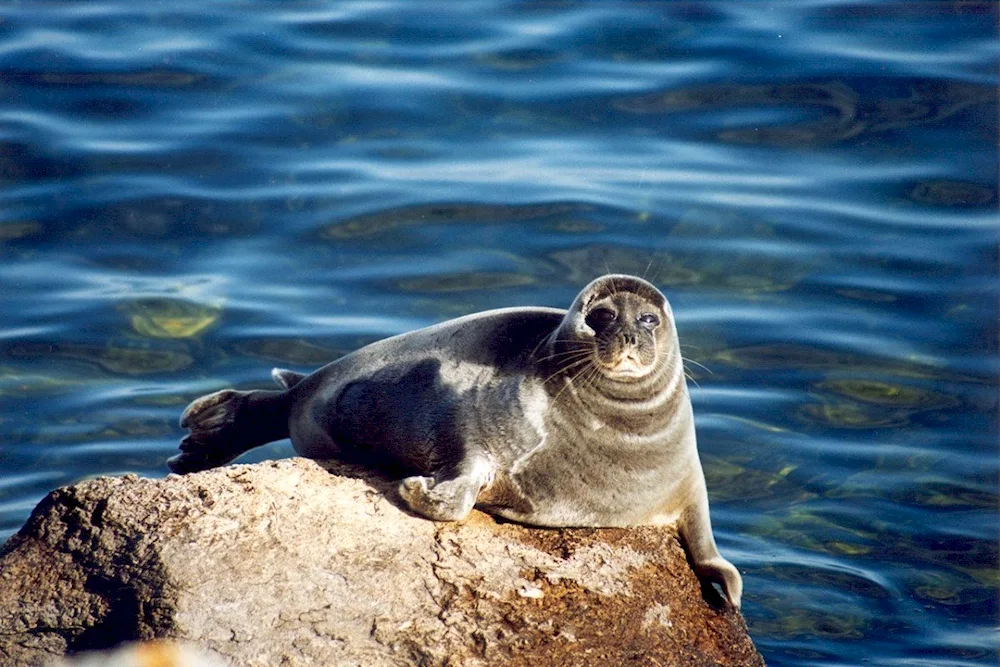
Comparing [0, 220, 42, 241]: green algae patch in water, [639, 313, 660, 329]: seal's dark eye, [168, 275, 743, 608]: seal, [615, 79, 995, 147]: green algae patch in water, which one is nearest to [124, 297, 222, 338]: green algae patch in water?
[0, 220, 42, 241]: green algae patch in water

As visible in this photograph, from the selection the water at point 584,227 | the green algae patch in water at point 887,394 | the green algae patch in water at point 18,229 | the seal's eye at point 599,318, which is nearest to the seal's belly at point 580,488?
the seal's eye at point 599,318

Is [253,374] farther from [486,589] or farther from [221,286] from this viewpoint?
[486,589]

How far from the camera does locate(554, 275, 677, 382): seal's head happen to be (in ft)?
17.7

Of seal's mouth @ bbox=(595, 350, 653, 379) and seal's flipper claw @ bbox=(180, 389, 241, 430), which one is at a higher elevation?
seal's mouth @ bbox=(595, 350, 653, 379)

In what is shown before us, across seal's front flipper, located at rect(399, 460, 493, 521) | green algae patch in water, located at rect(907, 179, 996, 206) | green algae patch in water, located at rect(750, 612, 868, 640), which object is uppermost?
seal's front flipper, located at rect(399, 460, 493, 521)

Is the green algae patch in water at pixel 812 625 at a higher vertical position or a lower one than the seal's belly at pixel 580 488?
lower

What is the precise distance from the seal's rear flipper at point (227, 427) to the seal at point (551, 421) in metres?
0.46

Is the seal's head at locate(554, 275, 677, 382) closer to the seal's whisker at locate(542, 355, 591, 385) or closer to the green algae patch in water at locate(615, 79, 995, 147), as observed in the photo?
the seal's whisker at locate(542, 355, 591, 385)

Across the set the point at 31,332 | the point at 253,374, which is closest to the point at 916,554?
the point at 253,374

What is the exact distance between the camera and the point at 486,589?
4.96 m

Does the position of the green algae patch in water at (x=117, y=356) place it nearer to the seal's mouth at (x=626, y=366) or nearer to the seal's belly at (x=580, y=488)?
the seal's belly at (x=580, y=488)

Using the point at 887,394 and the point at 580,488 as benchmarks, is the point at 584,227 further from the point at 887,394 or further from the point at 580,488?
the point at 580,488

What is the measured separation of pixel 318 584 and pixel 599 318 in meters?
1.38

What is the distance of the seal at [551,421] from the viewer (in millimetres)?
5441
